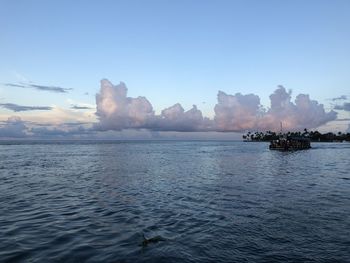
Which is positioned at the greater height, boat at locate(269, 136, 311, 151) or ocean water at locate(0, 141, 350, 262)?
boat at locate(269, 136, 311, 151)

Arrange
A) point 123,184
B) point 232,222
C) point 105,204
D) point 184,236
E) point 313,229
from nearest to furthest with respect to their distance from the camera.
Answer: point 184,236
point 313,229
point 232,222
point 105,204
point 123,184

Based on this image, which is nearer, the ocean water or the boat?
the ocean water

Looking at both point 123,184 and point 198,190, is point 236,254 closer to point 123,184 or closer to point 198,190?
point 198,190

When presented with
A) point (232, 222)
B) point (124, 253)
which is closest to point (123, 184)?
point (232, 222)

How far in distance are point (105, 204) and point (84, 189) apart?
28.1 feet

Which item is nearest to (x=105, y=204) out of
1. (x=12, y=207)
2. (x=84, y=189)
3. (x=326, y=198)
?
(x=12, y=207)

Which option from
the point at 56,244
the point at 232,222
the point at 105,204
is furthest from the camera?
the point at 105,204

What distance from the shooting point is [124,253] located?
1370 centimetres

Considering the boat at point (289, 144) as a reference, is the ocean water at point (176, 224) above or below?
below

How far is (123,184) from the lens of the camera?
36469 millimetres

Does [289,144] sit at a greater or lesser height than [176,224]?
greater

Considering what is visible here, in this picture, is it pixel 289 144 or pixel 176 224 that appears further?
pixel 289 144

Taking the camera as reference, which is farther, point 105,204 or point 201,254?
point 105,204

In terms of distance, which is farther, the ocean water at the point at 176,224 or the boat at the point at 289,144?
the boat at the point at 289,144
